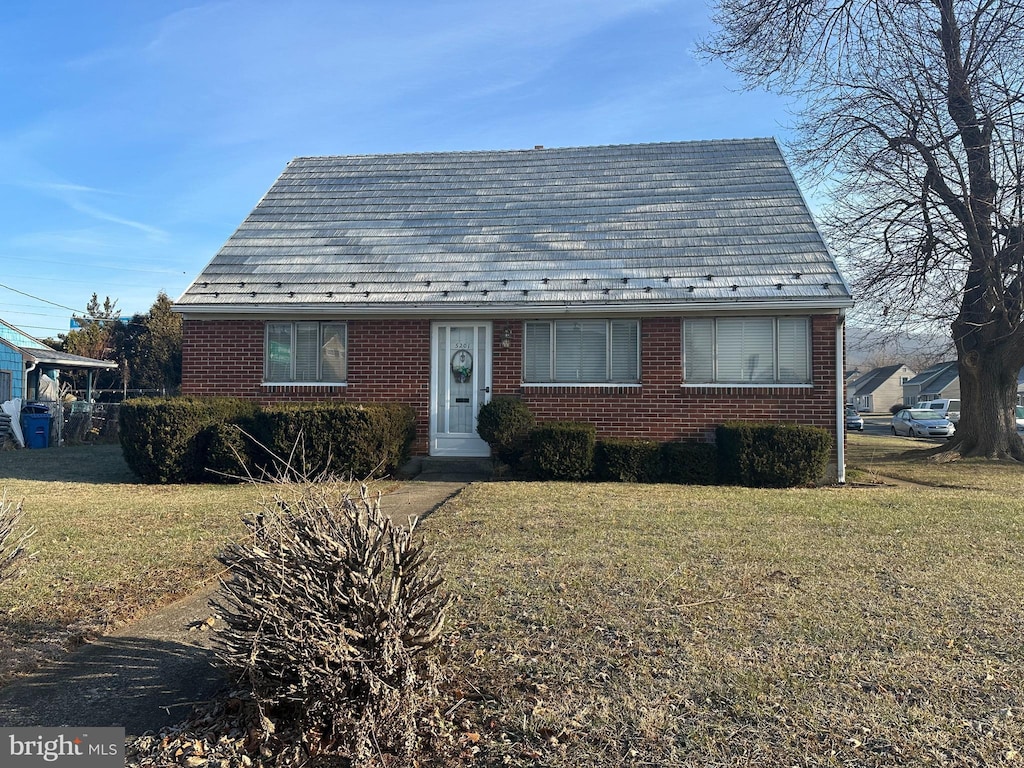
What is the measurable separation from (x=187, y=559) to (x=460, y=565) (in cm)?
240

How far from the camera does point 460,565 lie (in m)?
5.74

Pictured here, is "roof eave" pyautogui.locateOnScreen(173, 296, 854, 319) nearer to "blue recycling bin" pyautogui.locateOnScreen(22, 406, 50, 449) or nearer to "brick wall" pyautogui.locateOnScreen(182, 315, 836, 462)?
"brick wall" pyautogui.locateOnScreen(182, 315, 836, 462)

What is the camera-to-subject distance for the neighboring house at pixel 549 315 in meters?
11.6

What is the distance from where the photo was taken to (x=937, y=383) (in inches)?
2547

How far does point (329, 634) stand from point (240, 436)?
28.6 feet

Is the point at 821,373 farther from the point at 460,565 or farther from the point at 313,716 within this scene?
Answer: the point at 313,716

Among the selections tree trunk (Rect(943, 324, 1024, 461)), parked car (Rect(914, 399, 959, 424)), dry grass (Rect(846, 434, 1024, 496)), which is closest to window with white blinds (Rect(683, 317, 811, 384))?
dry grass (Rect(846, 434, 1024, 496))

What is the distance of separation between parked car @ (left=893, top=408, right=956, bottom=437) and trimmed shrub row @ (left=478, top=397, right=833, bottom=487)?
75.7 ft

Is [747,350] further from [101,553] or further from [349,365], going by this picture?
[101,553]

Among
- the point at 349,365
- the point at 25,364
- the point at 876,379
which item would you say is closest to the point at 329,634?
the point at 349,365

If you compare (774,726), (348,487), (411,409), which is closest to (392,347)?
(411,409)

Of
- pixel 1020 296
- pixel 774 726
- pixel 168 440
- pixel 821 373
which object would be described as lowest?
pixel 774 726

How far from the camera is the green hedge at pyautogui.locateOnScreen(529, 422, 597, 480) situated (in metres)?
11.0

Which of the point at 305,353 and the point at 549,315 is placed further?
the point at 305,353
